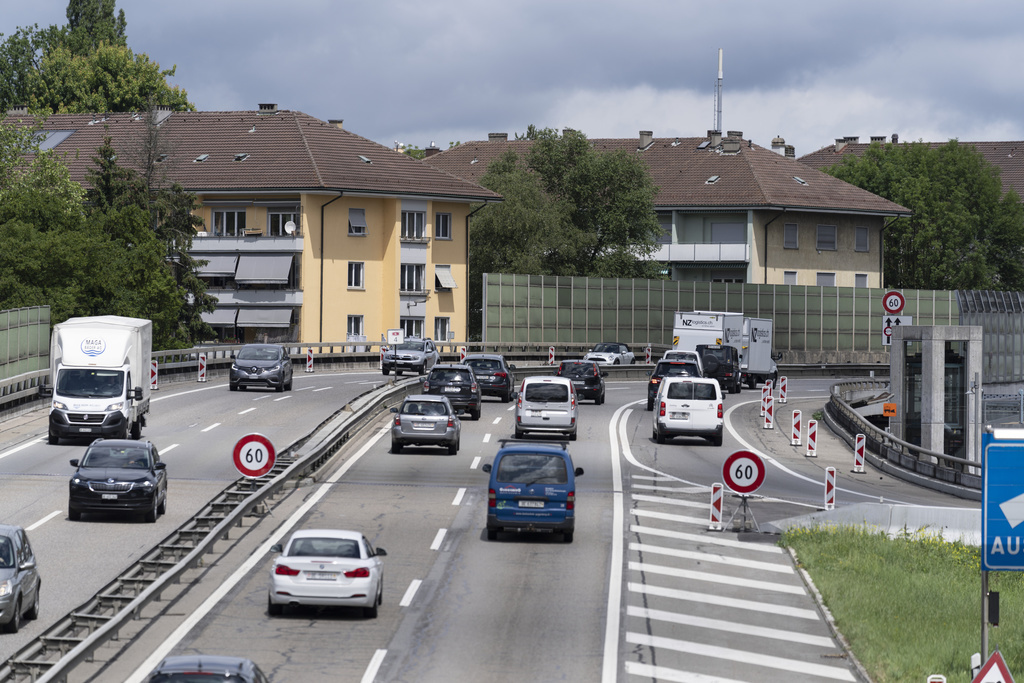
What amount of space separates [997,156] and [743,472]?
107 m

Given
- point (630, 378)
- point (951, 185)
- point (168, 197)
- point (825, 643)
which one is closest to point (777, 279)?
point (951, 185)

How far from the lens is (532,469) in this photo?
86.3 feet

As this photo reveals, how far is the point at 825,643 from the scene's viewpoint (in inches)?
782

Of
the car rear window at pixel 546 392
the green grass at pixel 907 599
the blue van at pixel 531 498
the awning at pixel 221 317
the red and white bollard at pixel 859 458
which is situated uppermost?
the awning at pixel 221 317

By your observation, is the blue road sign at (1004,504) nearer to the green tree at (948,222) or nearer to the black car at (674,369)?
the black car at (674,369)

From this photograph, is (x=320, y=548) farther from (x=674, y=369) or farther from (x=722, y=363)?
(x=722, y=363)

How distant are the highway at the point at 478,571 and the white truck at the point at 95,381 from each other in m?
0.81

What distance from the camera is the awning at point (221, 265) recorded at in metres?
80.3

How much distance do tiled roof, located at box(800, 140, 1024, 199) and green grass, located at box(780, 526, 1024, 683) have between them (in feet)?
313

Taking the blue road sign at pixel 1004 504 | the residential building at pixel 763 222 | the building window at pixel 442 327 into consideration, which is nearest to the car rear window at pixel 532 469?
→ the blue road sign at pixel 1004 504

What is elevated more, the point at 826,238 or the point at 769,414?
the point at 826,238

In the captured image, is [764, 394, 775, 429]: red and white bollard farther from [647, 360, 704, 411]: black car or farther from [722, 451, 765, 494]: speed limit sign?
[722, 451, 765, 494]: speed limit sign

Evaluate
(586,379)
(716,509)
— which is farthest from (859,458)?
(586,379)

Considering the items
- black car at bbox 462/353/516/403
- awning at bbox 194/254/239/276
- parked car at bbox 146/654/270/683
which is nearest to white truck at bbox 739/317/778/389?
black car at bbox 462/353/516/403
